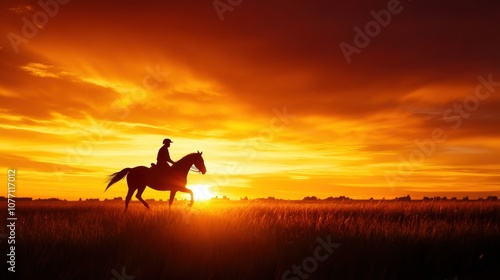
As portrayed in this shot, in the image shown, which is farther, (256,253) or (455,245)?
(455,245)

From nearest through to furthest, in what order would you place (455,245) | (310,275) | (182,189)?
(310,275), (455,245), (182,189)

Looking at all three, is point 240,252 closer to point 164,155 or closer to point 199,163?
point 164,155

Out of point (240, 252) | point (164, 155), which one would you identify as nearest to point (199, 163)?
point (164, 155)

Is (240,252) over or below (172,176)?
below

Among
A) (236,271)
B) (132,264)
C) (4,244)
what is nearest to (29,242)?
(4,244)

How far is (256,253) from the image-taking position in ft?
29.1

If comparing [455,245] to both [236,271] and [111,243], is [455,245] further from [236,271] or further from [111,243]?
[111,243]

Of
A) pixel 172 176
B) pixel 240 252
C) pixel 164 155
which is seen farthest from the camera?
pixel 172 176

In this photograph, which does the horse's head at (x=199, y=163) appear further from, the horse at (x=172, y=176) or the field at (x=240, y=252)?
the field at (x=240, y=252)

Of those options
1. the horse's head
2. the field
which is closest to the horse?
the horse's head

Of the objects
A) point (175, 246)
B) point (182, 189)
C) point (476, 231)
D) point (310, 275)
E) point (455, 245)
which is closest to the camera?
point (310, 275)

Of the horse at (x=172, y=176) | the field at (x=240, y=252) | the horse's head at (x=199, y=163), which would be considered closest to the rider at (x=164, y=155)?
the horse at (x=172, y=176)

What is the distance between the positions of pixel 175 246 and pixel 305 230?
379 centimetres

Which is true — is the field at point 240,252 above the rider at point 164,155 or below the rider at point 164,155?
below
